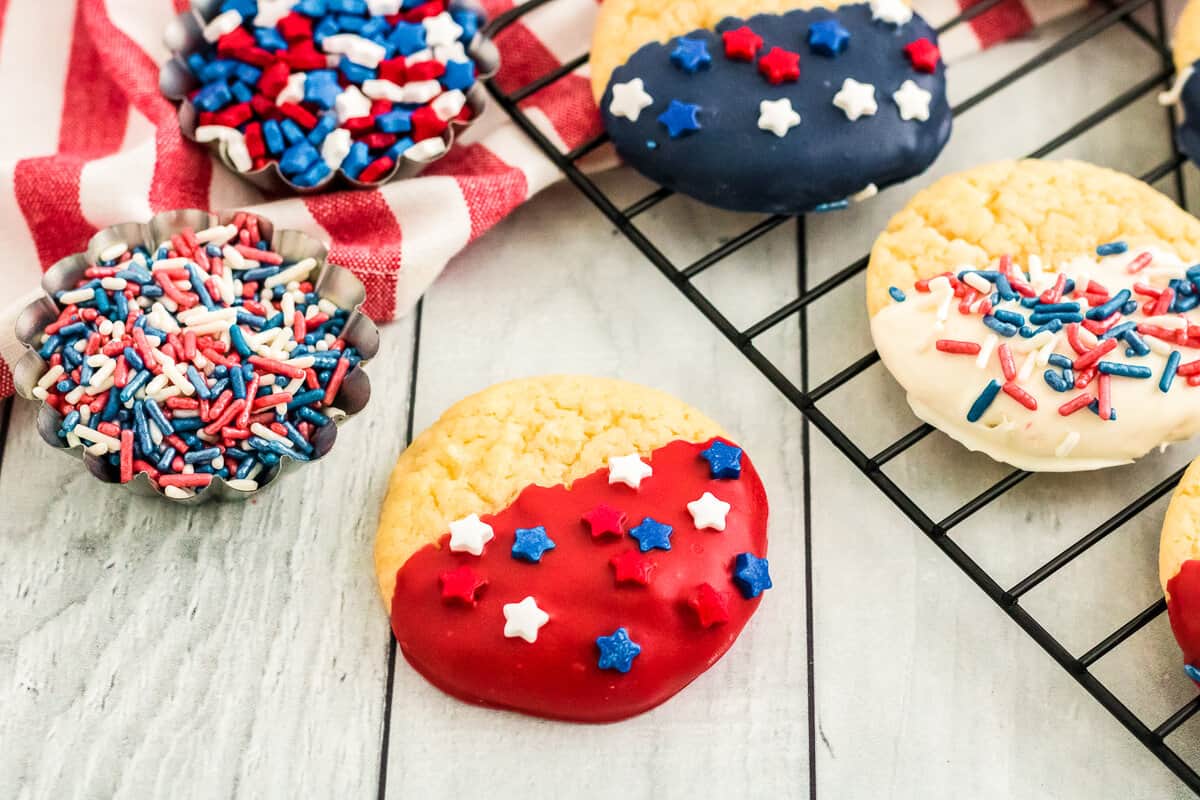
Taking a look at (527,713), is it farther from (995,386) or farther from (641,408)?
(995,386)

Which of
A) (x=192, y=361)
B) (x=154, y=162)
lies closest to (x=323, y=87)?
(x=154, y=162)

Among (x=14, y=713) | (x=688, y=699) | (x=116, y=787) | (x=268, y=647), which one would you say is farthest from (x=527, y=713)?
(x=14, y=713)

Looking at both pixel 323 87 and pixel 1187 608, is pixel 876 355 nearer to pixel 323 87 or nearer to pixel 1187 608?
pixel 1187 608

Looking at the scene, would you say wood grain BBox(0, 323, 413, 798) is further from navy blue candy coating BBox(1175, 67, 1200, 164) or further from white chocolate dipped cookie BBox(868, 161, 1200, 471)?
navy blue candy coating BBox(1175, 67, 1200, 164)

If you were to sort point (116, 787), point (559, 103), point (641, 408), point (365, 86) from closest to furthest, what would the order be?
point (116, 787), point (641, 408), point (365, 86), point (559, 103)

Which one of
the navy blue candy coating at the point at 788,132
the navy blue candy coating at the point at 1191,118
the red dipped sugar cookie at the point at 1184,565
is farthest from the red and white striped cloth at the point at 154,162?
the red dipped sugar cookie at the point at 1184,565

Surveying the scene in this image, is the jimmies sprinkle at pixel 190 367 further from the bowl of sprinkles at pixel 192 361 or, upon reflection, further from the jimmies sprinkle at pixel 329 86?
the jimmies sprinkle at pixel 329 86
